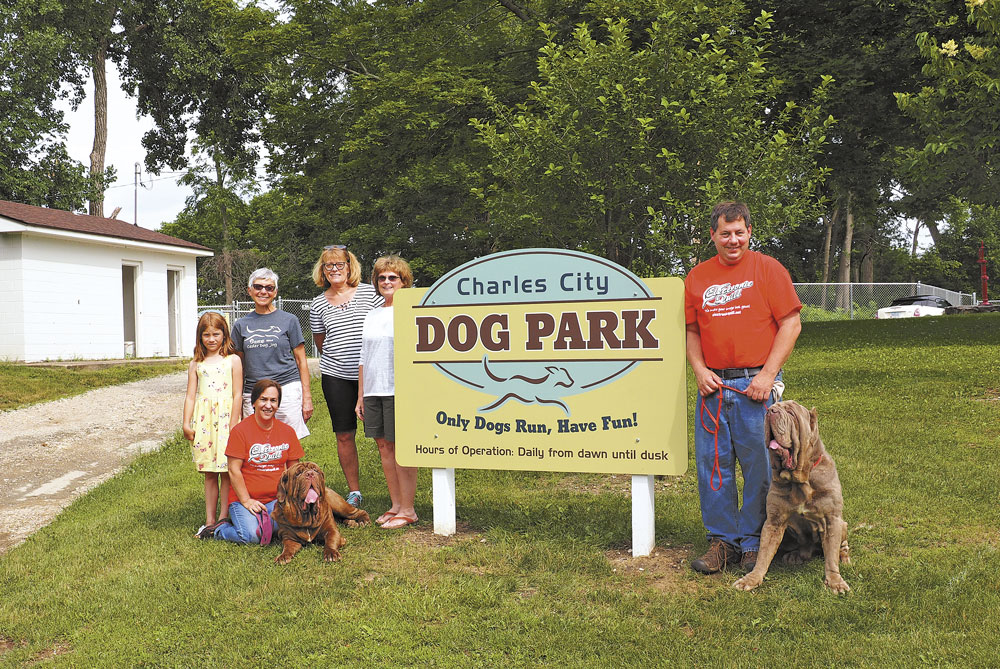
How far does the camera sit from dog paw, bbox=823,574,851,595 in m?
3.95

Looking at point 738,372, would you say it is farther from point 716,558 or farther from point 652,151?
point 652,151

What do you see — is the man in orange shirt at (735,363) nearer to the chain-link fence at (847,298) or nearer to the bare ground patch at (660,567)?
the bare ground patch at (660,567)

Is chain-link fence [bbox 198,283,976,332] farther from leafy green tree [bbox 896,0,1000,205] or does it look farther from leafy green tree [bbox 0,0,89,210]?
leafy green tree [bbox 896,0,1000,205]

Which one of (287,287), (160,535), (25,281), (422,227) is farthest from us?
(287,287)

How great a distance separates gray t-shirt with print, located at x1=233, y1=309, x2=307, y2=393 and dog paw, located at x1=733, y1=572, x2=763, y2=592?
10.00 feet

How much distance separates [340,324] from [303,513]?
1.39 m

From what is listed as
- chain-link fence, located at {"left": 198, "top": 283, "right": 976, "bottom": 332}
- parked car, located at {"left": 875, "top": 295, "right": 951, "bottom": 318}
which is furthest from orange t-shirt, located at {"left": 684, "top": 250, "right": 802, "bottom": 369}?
parked car, located at {"left": 875, "top": 295, "right": 951, "bottom": 318}

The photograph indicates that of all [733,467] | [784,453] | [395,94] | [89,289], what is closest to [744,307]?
[784,453]

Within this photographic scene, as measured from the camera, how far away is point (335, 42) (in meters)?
19.9

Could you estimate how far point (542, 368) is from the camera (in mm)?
4996

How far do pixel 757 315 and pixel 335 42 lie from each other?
17980 mm

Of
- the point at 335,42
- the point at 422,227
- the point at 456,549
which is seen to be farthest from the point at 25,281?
the point at 456,549

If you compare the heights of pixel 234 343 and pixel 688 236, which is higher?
pixel 688 236

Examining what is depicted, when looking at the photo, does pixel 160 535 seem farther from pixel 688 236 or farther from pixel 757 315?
pixel 688 236
